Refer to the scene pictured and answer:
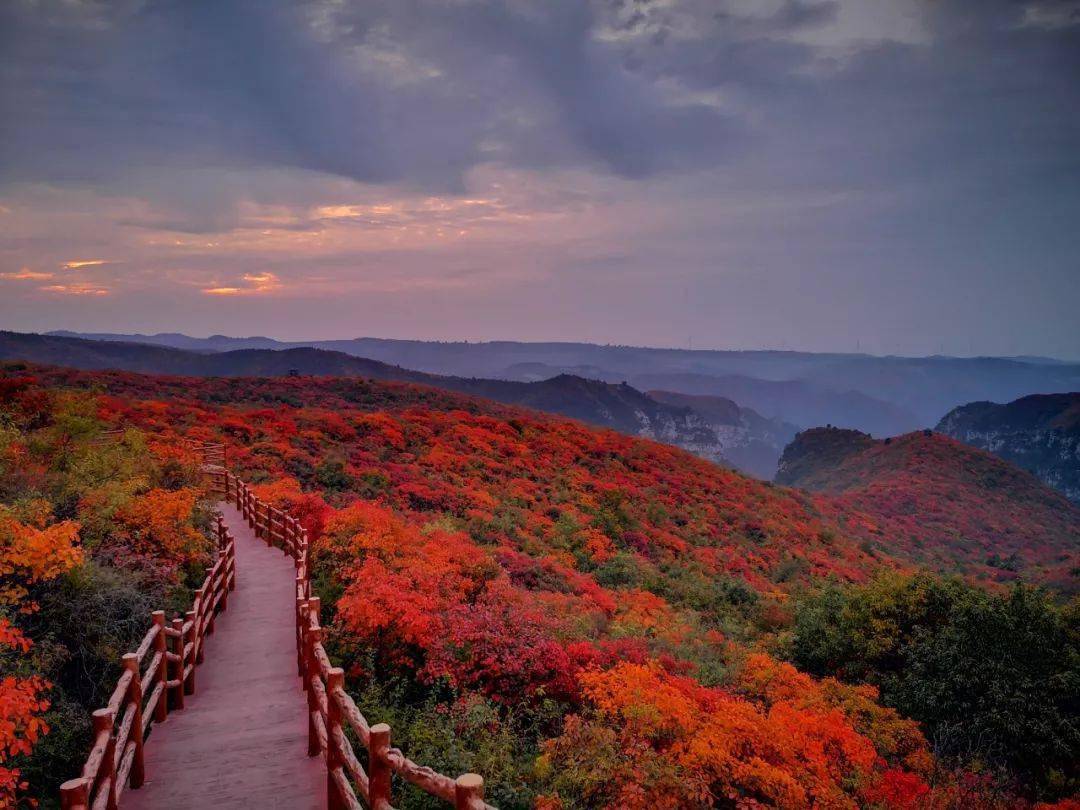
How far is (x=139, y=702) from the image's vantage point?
6.71 meters

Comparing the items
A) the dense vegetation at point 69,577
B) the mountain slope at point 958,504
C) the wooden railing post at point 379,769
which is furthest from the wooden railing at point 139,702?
the mountain slope at point 958,504

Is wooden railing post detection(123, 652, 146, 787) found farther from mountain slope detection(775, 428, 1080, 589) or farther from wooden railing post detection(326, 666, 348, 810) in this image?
mountain slope detection(775, 428, 1080, 589)

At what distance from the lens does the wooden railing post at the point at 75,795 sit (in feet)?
15.0

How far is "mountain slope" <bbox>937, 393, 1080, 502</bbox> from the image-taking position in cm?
14775

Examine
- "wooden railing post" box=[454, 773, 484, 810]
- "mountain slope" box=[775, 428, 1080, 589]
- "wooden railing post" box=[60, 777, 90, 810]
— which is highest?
"wooden railing post" box=[454, 773, 484, 810]

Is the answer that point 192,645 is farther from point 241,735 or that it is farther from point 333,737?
point 333,737

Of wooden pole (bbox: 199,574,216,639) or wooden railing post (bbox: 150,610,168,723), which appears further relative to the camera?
wooden pole (bbox: 199,574,216,639)

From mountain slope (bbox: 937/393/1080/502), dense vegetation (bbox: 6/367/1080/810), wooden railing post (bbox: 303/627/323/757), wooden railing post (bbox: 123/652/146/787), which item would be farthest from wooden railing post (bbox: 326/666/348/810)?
mountain slope (bbox: 937/393/1080/502)

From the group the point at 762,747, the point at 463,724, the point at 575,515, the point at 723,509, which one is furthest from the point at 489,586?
the point at 723,509

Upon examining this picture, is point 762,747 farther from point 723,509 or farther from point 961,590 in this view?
point 723,509

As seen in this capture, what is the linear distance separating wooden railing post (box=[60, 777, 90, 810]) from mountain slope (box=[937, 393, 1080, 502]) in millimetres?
175682

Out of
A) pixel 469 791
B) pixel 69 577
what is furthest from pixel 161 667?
pixel 469 791

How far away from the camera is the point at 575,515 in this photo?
28000 mm

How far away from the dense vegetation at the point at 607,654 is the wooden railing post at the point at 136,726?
8.18 feet
